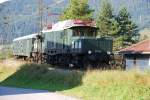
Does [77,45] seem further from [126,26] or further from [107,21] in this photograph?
[107,21]

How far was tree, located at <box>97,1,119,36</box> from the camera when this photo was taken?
75963mm

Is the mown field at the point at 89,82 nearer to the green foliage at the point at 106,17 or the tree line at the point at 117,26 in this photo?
the tree line at the point at 117,26

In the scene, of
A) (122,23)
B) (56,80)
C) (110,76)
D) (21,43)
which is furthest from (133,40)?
(110,76)

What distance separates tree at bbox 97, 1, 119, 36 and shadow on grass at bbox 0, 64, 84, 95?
36.5 m

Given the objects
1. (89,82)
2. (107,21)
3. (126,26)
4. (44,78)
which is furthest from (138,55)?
(107,21)

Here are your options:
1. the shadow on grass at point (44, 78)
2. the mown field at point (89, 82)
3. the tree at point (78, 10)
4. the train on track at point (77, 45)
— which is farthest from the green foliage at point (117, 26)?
the mown field at point (89, 82)

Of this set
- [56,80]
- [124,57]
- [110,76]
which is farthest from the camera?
[124,57]

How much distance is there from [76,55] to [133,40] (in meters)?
42.9

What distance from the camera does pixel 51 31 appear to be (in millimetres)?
44156

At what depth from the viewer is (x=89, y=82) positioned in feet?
Result: 88.4

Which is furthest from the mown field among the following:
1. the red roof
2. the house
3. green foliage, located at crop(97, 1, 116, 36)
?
green foliage, located at crop(97, 1, 116, 36)

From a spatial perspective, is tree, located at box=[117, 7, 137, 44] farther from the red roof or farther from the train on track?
the train on track

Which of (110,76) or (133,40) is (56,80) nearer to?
(110,76)

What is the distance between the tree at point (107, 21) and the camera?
76.0 metres
